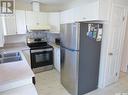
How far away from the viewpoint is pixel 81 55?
2.19m

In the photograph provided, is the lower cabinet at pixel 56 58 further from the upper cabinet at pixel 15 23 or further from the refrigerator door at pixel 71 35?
the upper cabinet at pixel 15 23

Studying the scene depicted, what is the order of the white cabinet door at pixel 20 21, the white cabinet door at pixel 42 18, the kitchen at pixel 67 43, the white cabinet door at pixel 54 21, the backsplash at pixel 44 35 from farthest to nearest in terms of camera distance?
the backsplash at pixel 44 35 → the white cabinet door at pixel 54 21 → the white cabinet door at pixel 42 18 → the white cabinet door at pixel 20 21 → the kitchen at pixel 67 43

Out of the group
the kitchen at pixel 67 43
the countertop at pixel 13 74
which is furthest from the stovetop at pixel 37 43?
the countertop at pixel 13 74

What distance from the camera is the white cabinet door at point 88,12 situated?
7.06ft

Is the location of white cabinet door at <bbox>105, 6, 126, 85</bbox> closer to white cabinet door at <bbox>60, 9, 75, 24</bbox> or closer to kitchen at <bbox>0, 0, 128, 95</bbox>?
kitchen at <bbox>0, 0, 128, 95</bbox>

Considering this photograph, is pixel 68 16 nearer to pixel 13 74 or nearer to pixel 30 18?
pixel 30 18

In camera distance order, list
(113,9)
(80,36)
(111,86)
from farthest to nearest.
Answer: (111,86) → (113,9) → (80,36)

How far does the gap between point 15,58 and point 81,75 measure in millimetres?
1572

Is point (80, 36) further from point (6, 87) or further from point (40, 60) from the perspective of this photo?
→ point (40, 60)

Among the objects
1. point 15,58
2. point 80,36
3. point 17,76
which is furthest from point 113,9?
point 15,58

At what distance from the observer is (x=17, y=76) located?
150 cm

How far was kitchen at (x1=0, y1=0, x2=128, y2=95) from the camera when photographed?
218cm

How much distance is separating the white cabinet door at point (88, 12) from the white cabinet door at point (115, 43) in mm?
507

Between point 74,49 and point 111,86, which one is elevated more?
point 74,49
